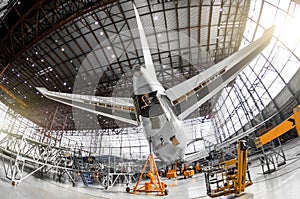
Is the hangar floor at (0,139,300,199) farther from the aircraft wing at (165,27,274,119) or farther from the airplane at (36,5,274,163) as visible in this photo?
the aircraft wing at (165,27,274,119)

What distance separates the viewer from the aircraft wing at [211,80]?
645 cm

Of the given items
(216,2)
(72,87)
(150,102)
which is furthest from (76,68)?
(150,102)

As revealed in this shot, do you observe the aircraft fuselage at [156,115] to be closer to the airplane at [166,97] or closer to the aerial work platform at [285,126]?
the airplane at [166,97]

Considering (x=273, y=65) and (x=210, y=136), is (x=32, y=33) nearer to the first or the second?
(x=273, y=65)

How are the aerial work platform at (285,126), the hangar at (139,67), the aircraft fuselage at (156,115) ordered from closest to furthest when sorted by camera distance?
the aircraft fuselage at (156,115), the aerial work platform at (285,126), the hangar at (139,67)

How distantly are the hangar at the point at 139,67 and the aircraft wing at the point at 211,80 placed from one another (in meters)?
0.06

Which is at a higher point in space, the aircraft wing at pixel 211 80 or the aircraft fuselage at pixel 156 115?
the aircraft wing at pixel 211 80

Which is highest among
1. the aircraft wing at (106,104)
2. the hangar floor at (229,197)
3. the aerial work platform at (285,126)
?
the aircraft wing at (106,104)

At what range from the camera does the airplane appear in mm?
5924

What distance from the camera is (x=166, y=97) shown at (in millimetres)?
6391

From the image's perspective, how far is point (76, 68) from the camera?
24.8m

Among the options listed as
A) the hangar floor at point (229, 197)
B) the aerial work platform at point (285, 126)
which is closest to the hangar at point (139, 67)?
the aerial work platform at point (285, 126)

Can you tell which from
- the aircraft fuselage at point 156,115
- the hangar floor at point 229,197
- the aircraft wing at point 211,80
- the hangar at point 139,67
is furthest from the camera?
the hangar at point 139,67

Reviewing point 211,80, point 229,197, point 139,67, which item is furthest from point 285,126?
point 139,67
